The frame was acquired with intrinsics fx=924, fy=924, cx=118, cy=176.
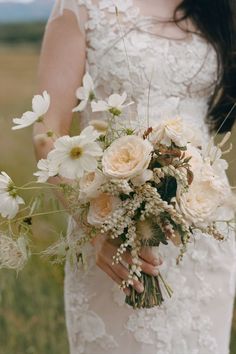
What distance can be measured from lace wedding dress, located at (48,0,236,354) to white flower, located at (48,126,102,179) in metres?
0.77

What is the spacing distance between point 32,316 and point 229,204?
2.75m

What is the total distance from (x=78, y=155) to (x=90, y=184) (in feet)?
0.38

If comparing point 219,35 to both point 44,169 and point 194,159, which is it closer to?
point 194,159

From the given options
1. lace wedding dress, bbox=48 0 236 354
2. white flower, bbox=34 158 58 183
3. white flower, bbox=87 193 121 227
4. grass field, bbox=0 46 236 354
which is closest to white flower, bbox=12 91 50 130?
white flower, bbox=34 158 58 183

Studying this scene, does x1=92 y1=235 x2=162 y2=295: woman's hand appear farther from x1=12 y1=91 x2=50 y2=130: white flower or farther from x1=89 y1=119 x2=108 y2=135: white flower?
x1=12 y1=91 x2=50 y2=130: white flower

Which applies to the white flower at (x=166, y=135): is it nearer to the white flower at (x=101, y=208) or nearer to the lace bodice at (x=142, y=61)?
the white flower at (x=101, y=208)

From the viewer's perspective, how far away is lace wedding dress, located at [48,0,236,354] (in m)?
3.00

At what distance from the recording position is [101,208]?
7.88 ft

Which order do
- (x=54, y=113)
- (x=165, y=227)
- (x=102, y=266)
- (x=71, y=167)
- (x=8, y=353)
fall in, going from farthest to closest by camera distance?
(x=8, y=353), (x=54, y=113), (x=102, y=266), (x=165, y=227), (x=71, y=167)

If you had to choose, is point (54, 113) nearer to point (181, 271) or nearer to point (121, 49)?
point (121, 49)

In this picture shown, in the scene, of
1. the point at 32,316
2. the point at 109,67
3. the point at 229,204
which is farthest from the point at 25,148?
the point at 229,204

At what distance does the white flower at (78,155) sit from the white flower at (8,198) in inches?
6.2

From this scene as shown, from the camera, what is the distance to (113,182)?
90.9 inches

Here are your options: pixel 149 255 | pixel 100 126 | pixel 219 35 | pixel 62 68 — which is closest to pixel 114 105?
pixel 100 126
